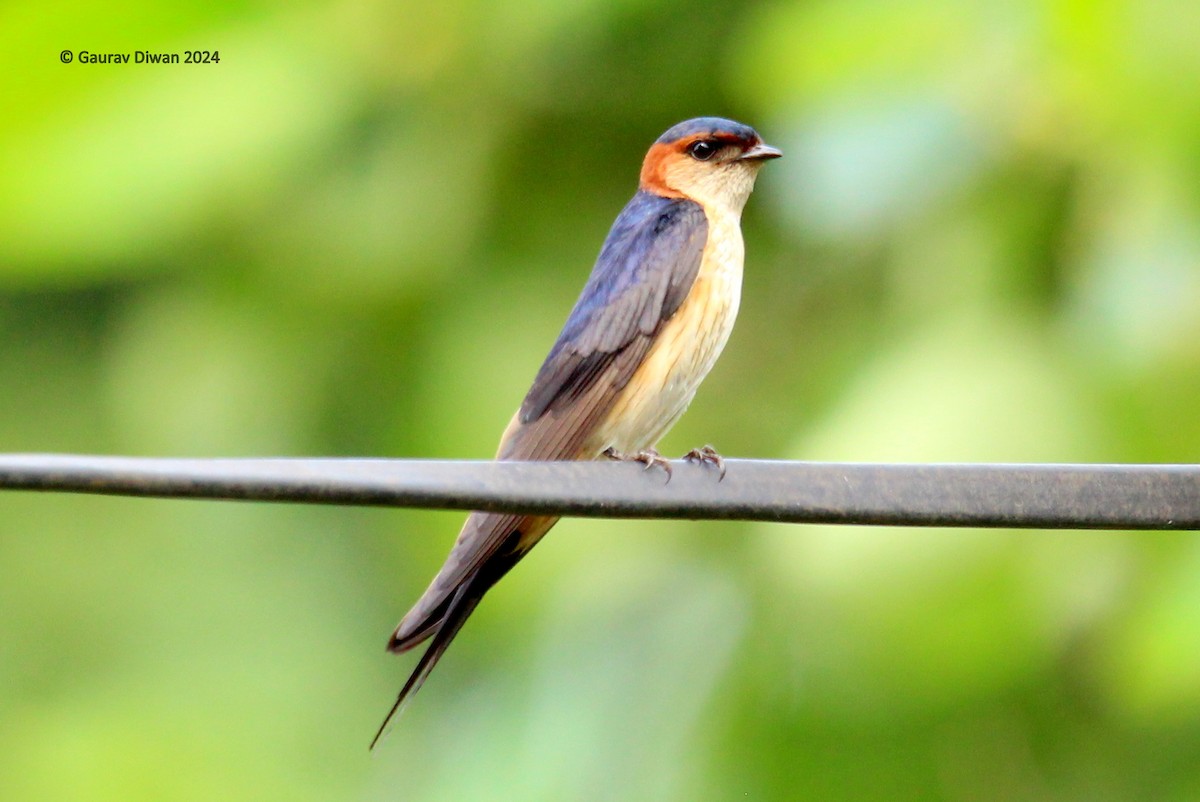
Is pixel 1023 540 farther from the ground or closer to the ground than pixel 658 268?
closer to the ground

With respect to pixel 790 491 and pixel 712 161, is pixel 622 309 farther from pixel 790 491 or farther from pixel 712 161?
pixel 790 491

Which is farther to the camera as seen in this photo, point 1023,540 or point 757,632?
point 757,632

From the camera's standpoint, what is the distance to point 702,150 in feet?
7.56

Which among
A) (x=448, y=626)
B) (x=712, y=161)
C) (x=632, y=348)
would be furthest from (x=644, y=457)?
(x=712, y=161)

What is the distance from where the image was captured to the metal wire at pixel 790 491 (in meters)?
1.05

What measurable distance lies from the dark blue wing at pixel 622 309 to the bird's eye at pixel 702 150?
0.63 ft

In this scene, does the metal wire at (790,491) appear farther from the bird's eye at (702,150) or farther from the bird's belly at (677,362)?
the bird's eye at (702,150)

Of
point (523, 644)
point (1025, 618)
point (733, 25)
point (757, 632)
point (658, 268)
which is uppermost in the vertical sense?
point (733, 25)

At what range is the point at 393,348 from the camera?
3143 millimetres

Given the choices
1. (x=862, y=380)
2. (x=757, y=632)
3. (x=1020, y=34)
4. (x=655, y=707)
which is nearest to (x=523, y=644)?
(x=655, y=707)

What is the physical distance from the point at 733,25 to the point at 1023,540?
1337 millimetres

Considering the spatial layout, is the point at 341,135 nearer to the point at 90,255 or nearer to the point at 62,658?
the point at 90,255
